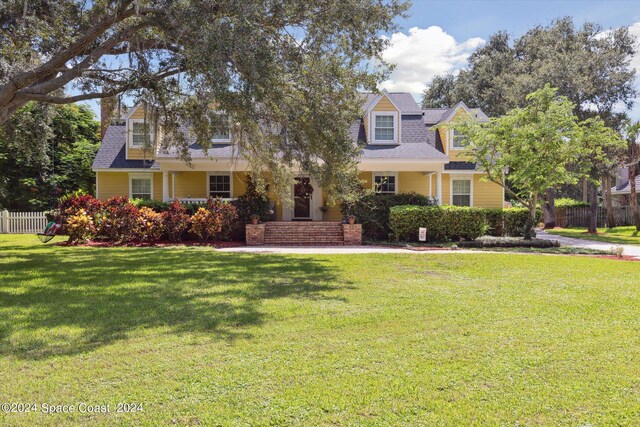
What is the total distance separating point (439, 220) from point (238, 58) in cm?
1030

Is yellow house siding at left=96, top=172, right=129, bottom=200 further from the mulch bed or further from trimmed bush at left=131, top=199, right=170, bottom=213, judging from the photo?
the mulch bed

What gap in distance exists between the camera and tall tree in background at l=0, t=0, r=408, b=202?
7887mm

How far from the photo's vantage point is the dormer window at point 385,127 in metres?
18.9

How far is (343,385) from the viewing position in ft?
10.6

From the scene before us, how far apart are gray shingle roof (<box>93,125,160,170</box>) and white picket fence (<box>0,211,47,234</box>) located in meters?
4.20

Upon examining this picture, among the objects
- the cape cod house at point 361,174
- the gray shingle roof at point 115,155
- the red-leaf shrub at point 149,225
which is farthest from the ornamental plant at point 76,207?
the gray shingle roof at point 115,155

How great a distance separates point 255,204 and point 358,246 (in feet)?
14.6

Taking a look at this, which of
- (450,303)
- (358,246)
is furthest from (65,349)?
(358,246)

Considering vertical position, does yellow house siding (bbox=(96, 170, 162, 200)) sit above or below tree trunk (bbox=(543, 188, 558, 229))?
above

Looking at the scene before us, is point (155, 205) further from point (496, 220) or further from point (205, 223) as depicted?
point (496, 220)

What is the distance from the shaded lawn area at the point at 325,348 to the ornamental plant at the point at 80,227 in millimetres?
6465

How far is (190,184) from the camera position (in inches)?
762

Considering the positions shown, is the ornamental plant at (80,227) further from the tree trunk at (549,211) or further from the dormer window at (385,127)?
the tree trunk at (549,211)

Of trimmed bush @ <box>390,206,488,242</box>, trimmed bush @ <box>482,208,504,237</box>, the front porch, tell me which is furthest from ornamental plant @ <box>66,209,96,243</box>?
trimmed bush @ <box>482,208,504,237</box>
